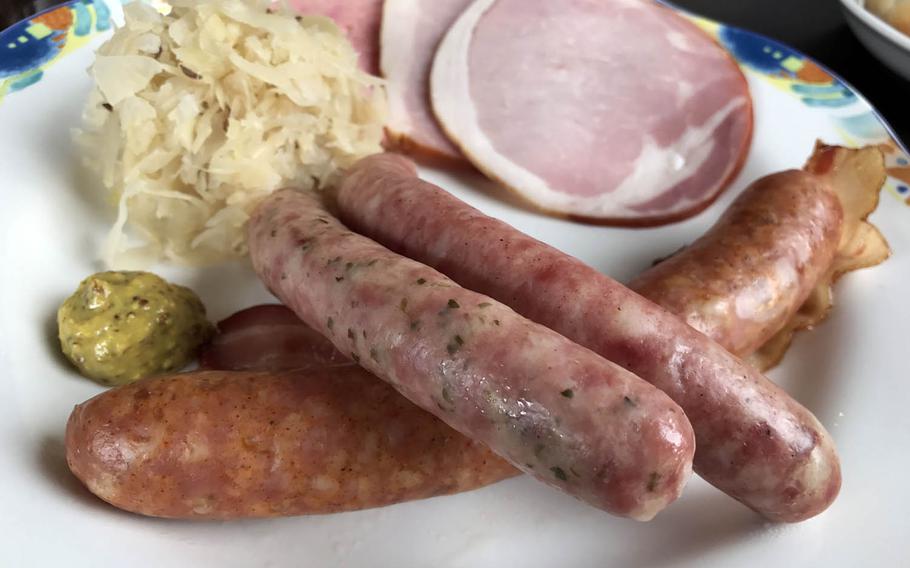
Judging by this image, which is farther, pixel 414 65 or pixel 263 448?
pixel 414 65

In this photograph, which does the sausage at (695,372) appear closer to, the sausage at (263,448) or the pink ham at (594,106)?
the sausage at (263,448)

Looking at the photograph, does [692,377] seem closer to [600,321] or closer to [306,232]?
[600,321]

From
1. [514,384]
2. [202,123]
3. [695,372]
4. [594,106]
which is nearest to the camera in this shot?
[514,384]

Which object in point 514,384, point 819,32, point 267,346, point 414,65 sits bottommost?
point 819,32

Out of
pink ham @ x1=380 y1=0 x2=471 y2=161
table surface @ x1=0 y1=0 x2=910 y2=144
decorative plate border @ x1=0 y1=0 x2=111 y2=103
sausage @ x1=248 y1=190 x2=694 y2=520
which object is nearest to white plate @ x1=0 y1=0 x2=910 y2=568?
decorative plate border @ x1=0 y1=0 x2=111 y2=103

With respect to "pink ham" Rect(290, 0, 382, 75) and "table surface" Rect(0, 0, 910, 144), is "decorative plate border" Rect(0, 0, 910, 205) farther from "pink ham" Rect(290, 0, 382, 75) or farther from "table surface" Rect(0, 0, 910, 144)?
"pink ham" Rect(290, 0, 382, 75)

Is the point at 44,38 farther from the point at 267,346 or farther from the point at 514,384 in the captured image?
the point at 514,384

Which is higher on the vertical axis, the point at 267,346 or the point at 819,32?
the point at 267,346

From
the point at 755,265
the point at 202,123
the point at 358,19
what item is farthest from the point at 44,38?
the point at 755,265
